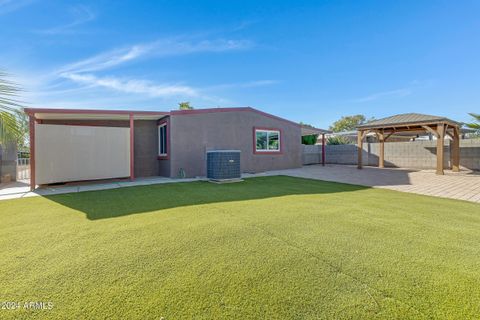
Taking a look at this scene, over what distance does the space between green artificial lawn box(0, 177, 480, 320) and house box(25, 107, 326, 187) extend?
4.39 metres

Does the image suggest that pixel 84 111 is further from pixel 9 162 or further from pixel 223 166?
pixel 9 162

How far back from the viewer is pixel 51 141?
8383mm

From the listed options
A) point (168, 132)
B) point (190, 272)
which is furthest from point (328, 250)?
point (168, 132)

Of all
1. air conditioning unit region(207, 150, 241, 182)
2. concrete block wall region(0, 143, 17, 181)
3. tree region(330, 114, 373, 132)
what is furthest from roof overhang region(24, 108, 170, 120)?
tree region(330, 114, 373, 132)

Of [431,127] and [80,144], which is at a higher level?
[431,127]

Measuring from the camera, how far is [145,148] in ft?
35.4

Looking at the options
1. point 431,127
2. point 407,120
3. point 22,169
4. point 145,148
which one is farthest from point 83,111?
point 431,127

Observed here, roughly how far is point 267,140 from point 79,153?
8879 millimetres

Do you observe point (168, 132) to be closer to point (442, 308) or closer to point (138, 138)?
point (138, 138)

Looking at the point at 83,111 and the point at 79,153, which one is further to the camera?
the point at 79,153

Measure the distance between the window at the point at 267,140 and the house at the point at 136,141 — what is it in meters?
0.06

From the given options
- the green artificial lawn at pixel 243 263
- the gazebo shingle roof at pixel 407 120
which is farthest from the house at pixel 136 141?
the gazebo shingle roof at pixel 407 120

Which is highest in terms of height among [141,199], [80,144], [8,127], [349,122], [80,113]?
[349,122]

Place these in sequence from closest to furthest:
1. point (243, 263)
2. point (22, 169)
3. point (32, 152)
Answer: point (243, 263), point (32, 152), point (22, 169)
